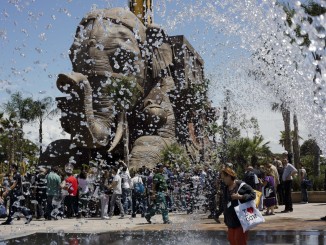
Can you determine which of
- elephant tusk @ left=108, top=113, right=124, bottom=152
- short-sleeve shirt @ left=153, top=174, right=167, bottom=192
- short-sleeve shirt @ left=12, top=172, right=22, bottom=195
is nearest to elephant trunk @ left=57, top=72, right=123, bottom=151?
elephant tusk @ left=108, top=113, right=124, bottom=152

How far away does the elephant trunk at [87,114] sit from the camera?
20656 mm

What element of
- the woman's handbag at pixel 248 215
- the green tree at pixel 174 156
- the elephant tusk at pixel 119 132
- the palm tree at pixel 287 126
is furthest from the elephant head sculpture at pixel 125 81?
the woman's handbag at pixel 248 215

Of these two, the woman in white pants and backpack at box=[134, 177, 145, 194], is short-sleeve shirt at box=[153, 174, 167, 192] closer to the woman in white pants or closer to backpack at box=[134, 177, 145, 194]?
backpack at box=[134, 177, 145, 194]

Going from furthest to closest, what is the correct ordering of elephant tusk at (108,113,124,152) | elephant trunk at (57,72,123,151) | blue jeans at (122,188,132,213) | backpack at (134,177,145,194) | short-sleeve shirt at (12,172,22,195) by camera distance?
1. elephant tusk at (108,113,124,152)
2. elephant trunk at (57,72,123,151)
3. blue jeans at (122,188,132,213)
4. backpack at (134,177,145,194)
5. short-sleeve shirt at (12,172,22,195)

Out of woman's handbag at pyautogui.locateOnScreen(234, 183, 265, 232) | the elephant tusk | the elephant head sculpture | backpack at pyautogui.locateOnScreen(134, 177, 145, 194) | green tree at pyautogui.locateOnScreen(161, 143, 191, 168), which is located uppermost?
the elephant head sculpture

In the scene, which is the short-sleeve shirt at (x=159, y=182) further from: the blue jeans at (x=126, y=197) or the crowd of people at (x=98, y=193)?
the blue jeans at (x=126, y=197)

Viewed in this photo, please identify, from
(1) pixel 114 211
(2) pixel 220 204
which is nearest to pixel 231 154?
(1) pixel 114 211

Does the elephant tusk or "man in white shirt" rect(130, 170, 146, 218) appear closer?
"man in white shirt" rect(130, 170, 146, 218)

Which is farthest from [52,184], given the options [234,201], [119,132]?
[119,132]

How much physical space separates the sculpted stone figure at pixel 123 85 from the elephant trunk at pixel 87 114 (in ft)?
0.16

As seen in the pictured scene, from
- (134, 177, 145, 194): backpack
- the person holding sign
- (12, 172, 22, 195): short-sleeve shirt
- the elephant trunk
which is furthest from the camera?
the elephant trunk

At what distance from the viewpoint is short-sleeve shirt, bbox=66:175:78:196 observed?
16.8 meters

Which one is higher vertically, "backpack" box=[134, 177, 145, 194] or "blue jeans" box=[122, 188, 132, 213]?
"backpack" box=[134, 177, 145, 194]

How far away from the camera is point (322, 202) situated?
2098cm
